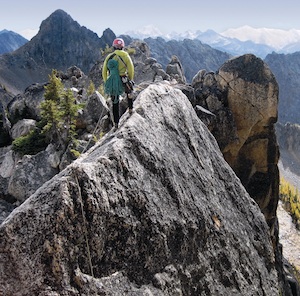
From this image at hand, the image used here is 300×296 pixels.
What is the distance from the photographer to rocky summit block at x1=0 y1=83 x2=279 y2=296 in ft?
26.3

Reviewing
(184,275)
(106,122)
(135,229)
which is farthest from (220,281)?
(106,122)

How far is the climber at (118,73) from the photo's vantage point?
47.4 feet

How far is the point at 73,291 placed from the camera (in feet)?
25.8

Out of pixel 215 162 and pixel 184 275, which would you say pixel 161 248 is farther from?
pixel 215 162

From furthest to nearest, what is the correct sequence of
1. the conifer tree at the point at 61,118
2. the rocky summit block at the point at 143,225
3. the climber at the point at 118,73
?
the conifer tree at the point at 61,118 < the climber at the point at 118,73 < the rocky summit block at the point at 143,225

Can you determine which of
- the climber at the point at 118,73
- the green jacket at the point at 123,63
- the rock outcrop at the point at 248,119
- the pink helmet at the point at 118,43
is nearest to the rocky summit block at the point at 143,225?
the climber at the point at 118,73

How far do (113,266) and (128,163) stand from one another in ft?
10.00

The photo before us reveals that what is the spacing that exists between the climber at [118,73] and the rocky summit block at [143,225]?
1.01 metres

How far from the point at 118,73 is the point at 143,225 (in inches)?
288

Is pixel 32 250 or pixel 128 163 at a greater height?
pixel 128 163

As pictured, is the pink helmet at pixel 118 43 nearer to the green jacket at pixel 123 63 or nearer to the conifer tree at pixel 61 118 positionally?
the green jacket at pixel 123 63

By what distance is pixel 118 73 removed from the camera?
48.4 feet

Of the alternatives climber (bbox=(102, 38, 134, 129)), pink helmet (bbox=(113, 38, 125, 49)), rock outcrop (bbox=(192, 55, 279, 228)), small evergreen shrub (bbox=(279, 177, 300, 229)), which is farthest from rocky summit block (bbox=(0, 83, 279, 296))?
small evergreen shrub (bbox=(279, 177, 300, 229))

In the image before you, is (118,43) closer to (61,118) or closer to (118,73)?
(118,73)
